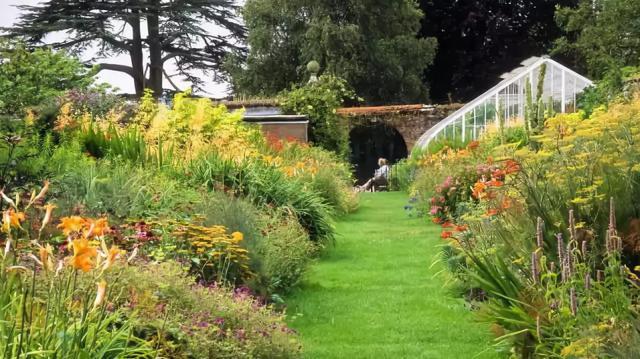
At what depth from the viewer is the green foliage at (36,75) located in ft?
43.5

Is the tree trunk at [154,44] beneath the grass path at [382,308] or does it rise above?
above

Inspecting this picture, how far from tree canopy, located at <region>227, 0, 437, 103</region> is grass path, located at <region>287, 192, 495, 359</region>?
68.5 ft

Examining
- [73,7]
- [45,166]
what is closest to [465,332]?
[45,166]

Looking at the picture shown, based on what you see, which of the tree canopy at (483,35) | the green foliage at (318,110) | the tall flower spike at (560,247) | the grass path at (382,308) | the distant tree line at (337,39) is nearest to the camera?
the tall flower spike at (560,247)

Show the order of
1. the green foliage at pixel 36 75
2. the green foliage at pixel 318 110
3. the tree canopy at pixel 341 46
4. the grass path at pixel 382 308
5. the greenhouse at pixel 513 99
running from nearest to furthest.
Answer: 1. the grass path at pixel 382 308
2. the green foliage at pixel 36 75
3. the greenhouse at pixel 513 99
4. the green foliage at pixel 318 110
5. the tree canopy at pixel 341 46

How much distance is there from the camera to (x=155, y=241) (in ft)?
17.4

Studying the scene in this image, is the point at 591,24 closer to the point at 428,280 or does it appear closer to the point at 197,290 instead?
the point at 428,280

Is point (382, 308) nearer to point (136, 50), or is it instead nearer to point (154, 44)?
point (154, 44)

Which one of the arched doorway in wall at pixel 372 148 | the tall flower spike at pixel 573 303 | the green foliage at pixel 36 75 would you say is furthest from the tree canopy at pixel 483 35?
the tall flower spike at pixel 573 303

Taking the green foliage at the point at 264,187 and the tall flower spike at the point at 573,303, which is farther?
the green foliage at the point at 264,187

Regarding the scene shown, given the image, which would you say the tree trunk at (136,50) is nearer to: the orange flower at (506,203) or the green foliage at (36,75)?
the green foliage at (36,75)

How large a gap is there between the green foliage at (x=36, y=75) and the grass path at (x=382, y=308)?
257 inches

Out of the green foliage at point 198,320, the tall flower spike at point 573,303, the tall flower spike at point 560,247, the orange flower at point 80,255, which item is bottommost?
the green foliage at point 198,320

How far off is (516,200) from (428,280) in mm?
2242
